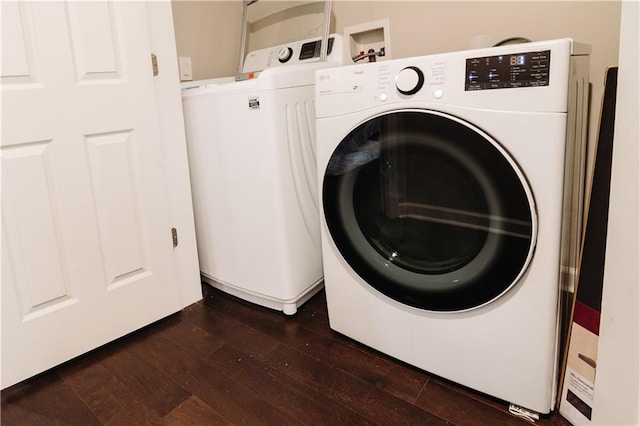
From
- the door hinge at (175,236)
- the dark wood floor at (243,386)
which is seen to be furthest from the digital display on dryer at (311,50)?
the dark wood floor at (243,386)

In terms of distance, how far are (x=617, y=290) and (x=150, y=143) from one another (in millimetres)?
1393

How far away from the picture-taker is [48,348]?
1.33 meters

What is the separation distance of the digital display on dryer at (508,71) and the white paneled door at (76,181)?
3.49 feet

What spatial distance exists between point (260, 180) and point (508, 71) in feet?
2.80

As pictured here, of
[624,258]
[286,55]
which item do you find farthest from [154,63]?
[624,258]

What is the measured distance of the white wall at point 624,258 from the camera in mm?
734

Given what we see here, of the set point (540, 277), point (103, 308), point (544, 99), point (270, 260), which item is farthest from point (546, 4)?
point (103, 308)

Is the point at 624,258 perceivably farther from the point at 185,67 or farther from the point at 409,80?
the point at 185,67

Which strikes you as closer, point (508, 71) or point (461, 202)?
point (508, 71)

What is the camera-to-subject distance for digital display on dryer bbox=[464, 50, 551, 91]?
0.88 meters

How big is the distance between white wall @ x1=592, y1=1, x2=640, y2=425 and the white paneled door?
1.34 metres

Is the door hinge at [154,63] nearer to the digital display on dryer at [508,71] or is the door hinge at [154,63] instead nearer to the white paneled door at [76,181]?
the white paneled door at [76,181]

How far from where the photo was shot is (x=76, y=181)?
134 centimetres

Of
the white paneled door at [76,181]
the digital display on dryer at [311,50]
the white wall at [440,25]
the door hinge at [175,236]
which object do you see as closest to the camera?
the white paneled door at [76,181]
